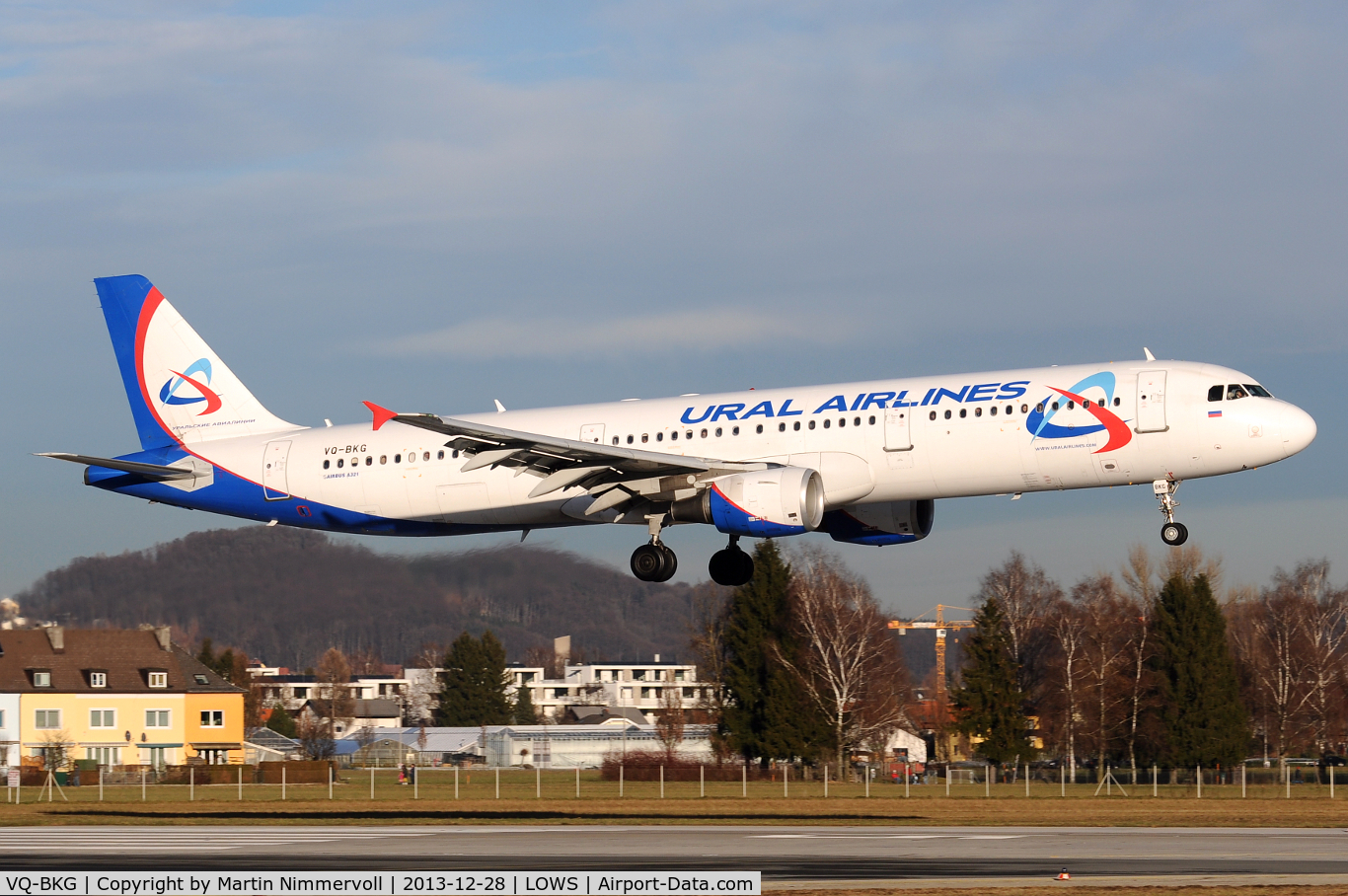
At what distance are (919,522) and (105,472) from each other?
22.3 meters

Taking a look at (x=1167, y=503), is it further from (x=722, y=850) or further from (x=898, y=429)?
(x=722, y=850)

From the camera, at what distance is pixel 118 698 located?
323ft

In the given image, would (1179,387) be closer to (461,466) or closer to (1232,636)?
(461,466)

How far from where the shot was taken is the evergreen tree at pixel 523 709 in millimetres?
151125

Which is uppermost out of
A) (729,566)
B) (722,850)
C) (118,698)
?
(729,566)

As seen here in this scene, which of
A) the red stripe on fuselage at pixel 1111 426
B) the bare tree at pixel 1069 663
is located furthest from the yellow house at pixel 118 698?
the red stripe on fuselage at pixel 1111 426

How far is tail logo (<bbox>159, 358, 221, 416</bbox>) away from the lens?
155 feet

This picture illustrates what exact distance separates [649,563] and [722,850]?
9.00 meters

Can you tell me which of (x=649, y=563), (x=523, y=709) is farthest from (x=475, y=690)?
(x=649, y=563)

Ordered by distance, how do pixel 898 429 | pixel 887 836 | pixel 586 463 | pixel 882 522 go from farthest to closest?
pixel 882 522 → pixel 586 463 → pixel 887 836 → pixel 898 429

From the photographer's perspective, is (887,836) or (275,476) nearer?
(887,836)

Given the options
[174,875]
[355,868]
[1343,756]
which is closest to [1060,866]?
[355,868]

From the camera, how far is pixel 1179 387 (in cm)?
3647

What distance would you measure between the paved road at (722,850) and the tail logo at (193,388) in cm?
1233
